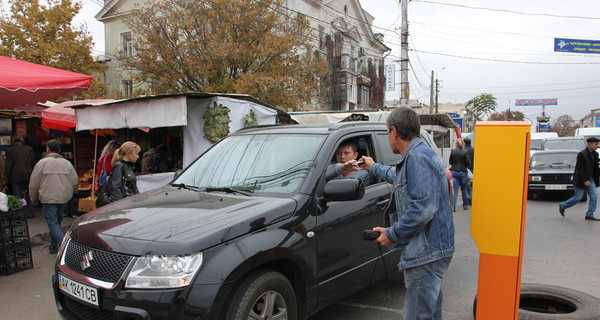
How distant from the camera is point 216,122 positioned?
25.6ft

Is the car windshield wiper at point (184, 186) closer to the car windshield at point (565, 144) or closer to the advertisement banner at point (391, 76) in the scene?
the car windshield at point (565, 144)

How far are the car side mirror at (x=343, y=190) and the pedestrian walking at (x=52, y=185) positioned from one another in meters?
5.06

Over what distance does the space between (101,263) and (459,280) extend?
4.21 m

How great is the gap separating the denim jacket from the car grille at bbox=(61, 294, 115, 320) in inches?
75.0

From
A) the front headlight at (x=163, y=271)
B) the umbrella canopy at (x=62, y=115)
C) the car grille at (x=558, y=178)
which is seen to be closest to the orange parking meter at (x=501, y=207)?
the front headlight at (x=163, y=271)

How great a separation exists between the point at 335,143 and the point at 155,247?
6.10ft

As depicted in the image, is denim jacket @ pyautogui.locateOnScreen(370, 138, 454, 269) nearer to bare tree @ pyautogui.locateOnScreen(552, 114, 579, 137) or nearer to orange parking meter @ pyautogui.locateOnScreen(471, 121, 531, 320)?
orange parking meter @ pyautogui.locateOnScreen(471, 121, 531, 320)

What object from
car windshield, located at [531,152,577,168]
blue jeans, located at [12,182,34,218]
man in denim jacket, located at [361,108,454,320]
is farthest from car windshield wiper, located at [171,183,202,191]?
car windshield, located at [531,152,577,168]

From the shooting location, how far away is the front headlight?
7.69 feet

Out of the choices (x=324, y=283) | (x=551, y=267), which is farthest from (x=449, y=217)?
(x=551, y=267)

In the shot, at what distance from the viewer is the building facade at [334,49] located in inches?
1064

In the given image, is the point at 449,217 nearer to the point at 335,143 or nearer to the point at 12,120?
the point at 335,143

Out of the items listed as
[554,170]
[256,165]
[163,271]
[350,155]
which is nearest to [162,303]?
[163,271]

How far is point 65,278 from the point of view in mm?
2801
